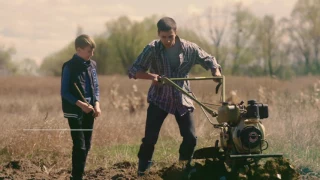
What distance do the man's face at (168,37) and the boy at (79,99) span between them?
806mm

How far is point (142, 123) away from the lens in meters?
12.3

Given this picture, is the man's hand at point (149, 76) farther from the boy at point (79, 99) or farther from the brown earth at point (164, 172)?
the brown earth at point (164, 172)

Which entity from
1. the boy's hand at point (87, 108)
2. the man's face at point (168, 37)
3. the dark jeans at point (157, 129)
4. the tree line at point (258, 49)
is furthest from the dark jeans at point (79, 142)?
the tree line at point (258, 49)

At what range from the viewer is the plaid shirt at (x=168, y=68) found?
7.07 meters

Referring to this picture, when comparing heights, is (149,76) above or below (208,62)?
below

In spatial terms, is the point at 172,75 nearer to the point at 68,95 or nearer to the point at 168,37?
the point at 168,37

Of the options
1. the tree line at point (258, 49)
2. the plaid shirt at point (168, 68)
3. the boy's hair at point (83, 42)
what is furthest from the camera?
the tree line at point (258, 49)

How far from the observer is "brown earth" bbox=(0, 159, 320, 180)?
5781mm

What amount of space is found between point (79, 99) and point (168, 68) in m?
1.00

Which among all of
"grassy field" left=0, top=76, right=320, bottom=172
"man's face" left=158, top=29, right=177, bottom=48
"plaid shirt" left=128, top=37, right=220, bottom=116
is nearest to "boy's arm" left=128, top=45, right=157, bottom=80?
"plaid shirt" left=128, top=37, right=220, bottom=116

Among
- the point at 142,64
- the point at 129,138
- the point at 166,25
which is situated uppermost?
the point at 166,25

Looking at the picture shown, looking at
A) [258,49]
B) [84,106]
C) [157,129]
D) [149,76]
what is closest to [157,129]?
[157,129]

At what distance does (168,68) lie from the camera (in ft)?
23.2

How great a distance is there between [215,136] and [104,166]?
1926mm
